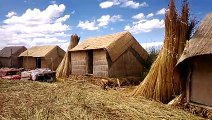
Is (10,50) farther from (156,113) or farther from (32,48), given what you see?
(156,113)

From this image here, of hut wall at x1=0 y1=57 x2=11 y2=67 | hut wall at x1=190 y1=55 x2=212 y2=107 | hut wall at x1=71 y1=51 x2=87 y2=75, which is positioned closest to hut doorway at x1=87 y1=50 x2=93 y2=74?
hut wall at x1=71 y1=51 x2=87 y2=75

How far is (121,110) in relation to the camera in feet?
24.6

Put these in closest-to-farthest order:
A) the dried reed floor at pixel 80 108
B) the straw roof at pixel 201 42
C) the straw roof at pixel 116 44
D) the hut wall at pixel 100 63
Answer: the dried reed floor at pixel 80 108
the straw roof at pixel 201 42
the straw roof at pixel 116 44
the hut wall at pixel 100 63

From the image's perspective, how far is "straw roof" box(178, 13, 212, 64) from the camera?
722 centimetres

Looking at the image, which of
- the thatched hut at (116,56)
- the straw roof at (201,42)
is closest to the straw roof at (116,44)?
the thatched hut at (116,56)

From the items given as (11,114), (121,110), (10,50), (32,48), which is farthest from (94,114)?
(10,50)

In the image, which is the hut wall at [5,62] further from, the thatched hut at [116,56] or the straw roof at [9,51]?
the thatched hut at [116,56]

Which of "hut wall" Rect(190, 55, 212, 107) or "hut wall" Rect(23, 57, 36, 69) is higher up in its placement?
"hut wall" Rect(23, 57, 36, 69)

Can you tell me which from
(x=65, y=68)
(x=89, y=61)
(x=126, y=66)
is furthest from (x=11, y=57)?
(x=126, y=66)

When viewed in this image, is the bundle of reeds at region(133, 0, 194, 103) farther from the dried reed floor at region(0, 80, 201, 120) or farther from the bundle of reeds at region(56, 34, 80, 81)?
the bundle of reeds at region(56, 34, 80, 81)

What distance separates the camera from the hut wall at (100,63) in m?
16.2

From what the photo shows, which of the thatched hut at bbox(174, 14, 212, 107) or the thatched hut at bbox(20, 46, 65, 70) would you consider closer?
the thatched hut at bbox(174, 14, 212, 107)

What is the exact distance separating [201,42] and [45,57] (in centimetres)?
2081

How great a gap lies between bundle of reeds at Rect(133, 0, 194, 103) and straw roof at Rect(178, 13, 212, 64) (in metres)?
0.59
